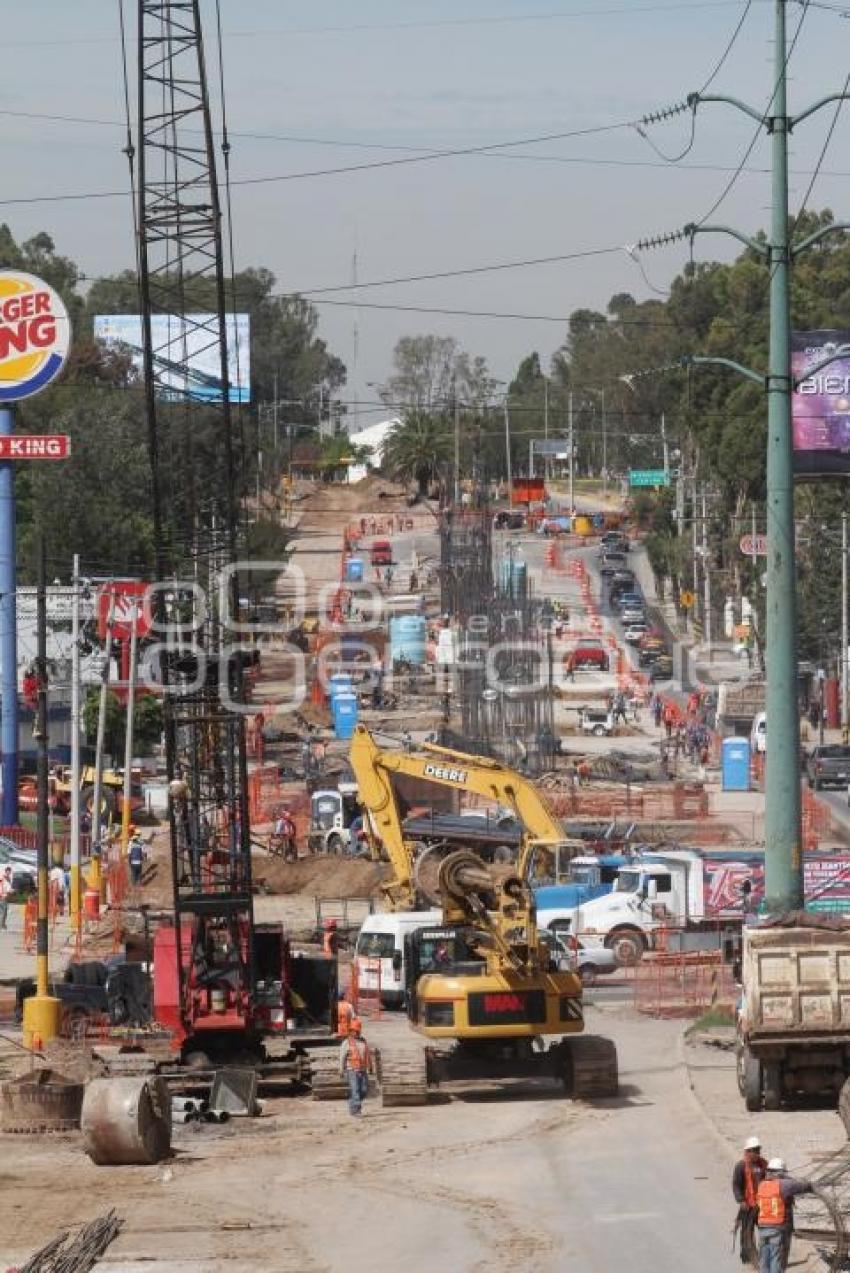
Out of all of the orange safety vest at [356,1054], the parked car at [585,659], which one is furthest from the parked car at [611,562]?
the orange safety vest at [356,1054]

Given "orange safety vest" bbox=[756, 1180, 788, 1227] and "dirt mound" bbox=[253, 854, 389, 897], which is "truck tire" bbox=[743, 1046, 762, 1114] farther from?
"dirt mound" bbox=[253, 854, 389, 897]

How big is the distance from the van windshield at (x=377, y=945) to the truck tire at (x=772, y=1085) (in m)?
14.3

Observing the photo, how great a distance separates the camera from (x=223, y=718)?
36125mm

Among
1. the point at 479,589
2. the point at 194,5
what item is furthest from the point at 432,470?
the point at 194,5

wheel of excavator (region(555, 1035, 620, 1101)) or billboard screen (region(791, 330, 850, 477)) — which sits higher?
billboard screen (region(791, 330, 850, 477))

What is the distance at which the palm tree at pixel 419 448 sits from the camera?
191125 mm

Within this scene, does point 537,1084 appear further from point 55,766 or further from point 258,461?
point 258,461

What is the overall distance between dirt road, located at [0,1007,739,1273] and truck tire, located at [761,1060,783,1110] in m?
0.78

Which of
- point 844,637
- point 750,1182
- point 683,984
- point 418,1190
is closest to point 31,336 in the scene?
point 683,984

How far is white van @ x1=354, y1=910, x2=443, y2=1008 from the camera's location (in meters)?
41.3

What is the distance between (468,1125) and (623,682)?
8008 centimetres

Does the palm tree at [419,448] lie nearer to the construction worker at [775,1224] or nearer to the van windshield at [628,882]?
the van windshield at [628,882]

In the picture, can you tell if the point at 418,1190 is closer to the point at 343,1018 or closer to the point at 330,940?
the point at 343,1018

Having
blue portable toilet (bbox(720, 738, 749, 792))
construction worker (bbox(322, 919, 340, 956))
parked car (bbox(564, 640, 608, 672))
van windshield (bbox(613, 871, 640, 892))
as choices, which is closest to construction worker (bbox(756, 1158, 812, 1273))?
construction worker (bbox(322, 919, 340, 956))
